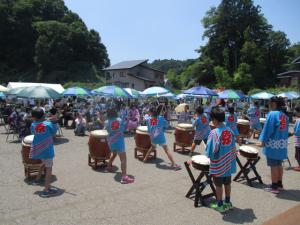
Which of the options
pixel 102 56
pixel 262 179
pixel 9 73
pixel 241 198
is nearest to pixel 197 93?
pixel 262 179

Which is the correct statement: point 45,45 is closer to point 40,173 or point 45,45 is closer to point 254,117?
point 254,117

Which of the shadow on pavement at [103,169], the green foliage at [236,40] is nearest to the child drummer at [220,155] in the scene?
the shadow on pavement at [103,169]

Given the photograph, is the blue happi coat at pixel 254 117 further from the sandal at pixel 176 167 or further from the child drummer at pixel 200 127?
the sandal at pixel 176 167

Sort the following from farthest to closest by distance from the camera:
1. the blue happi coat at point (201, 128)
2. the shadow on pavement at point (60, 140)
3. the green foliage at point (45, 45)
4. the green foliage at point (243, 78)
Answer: the green foliage at point (45, 45) → the green foliage at point (243, 78) → the shadow on pavement at point (60, 140) → the blue happi coat at point (201, 128)

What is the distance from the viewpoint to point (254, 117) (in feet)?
40.5

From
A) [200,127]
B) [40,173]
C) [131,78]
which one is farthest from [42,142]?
[131,78]

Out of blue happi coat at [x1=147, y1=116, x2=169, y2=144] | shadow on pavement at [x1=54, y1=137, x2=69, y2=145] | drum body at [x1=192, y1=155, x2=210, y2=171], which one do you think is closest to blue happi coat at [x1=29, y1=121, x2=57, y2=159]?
drum body at [x1=192, y1=155, x2=210, y2=171]

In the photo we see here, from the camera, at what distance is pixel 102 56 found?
53.5 metres

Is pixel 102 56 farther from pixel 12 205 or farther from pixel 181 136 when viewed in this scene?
pixel 12 205

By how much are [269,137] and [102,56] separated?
50.0 m

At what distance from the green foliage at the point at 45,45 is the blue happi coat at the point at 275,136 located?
42138 mm

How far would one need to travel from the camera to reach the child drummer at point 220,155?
4.73 metres

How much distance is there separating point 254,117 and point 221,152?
826cm

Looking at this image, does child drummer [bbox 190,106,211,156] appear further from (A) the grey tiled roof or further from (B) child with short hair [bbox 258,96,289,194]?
(A) the grey tiled roof
